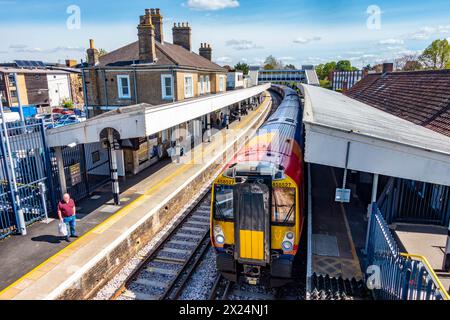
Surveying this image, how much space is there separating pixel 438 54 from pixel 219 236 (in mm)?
55553

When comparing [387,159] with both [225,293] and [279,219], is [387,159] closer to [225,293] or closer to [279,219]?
[279,219]

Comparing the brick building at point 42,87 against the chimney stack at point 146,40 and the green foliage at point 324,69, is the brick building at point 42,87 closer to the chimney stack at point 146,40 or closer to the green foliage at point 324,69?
the chimney stack at point 146,40

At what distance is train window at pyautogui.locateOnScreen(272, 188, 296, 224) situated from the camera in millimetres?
6973

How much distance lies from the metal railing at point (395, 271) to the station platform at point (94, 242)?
6722 millimetres

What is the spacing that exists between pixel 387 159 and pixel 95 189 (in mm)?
11100

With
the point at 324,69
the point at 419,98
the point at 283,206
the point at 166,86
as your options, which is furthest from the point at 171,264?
the point at 324,69

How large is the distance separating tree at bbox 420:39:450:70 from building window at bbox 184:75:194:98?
42.0m

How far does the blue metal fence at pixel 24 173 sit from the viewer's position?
941cm

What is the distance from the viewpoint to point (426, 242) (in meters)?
8.97

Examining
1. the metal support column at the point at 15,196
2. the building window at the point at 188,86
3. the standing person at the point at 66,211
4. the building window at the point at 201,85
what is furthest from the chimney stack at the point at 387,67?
the metal support column at the point at 15,196

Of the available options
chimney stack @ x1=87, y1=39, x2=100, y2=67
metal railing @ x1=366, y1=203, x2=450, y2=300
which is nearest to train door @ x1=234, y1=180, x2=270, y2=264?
metal railing @ x1=366, y1=203, x2=450, y2=300

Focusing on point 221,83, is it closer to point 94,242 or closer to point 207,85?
point 207,85

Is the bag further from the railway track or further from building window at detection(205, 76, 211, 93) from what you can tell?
building window at detection(205, 76, 211, 93)
